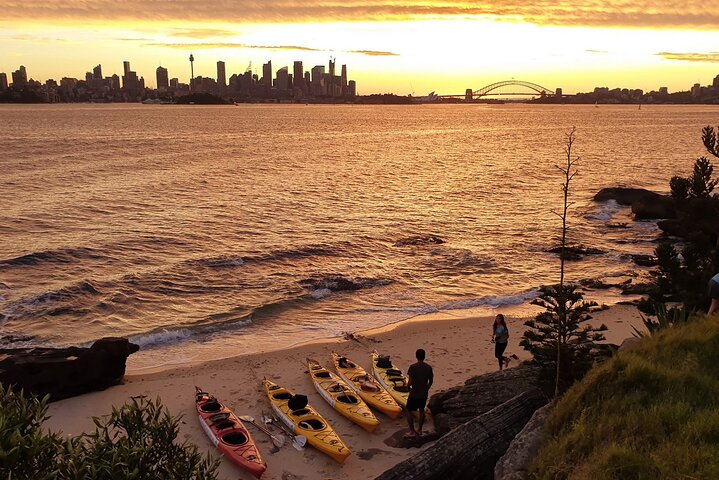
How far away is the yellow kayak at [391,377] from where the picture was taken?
Answer: 1638 centimetres

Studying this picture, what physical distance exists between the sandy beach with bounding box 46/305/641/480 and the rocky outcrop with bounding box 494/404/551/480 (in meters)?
3.98

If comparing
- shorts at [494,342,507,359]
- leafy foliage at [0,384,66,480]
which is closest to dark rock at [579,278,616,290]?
shorts at [494,342,507,359]

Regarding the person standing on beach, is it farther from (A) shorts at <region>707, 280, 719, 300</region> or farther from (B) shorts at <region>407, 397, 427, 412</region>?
(B) shorts at <region>407, 397, 427, 412</region>

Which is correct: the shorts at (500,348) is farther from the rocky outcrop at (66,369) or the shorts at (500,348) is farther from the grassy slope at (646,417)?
the rocky outcrop at (66,369)

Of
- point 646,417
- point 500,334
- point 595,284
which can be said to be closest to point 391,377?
point 500,334

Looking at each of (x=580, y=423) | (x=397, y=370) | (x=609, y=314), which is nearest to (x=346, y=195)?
(x=609, y=314)

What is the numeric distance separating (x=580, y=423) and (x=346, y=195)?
156 ft

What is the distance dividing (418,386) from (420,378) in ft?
0.74

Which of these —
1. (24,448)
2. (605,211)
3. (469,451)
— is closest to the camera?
(24,448)

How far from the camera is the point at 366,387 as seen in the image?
16625 mm

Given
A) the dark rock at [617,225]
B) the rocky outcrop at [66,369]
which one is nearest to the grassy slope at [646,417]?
the rocky outcrop at [66,369]

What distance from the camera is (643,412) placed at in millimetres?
8805

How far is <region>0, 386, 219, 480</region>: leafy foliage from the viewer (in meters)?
6.39

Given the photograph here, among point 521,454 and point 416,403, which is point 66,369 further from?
point 521,454
